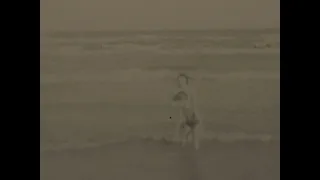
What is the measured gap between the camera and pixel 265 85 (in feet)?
1.62

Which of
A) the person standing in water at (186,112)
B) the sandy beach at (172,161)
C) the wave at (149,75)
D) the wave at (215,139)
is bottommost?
the sandy beach at (172,161)

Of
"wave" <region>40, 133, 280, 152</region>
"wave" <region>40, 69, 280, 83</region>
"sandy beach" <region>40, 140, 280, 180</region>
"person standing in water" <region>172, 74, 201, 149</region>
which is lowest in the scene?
"sandy beach" <region>40, 140, 280, 180</region>

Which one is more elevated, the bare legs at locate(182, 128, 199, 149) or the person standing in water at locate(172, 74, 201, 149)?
the person standing in water at locate(172, 74, 201, 149)

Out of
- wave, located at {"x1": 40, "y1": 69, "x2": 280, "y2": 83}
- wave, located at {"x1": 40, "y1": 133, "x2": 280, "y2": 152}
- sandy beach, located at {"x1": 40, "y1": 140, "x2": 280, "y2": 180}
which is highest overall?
wave, located at {"x1": 40, "y1": 69, "x2": 280, "y2": 83}

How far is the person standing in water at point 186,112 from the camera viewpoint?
1.62ft

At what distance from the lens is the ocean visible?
1.62ft

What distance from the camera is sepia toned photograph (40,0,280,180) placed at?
0.49 m

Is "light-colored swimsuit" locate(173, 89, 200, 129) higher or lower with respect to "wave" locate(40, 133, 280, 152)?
higher

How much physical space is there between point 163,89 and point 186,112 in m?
0.04

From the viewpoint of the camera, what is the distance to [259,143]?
0.49 m
